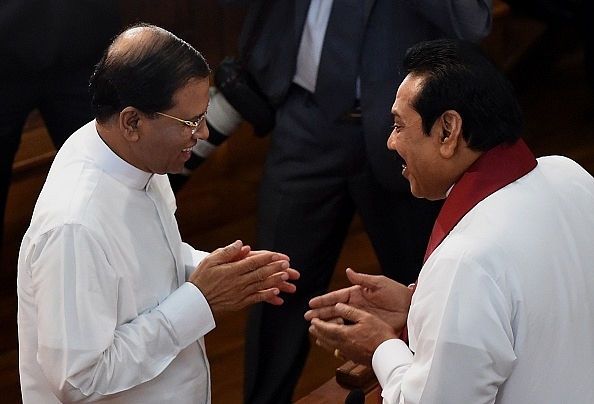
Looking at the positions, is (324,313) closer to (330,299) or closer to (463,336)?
(330,299)

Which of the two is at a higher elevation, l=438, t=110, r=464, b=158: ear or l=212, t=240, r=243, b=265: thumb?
l=438, t=110, r=464, b=158: ear

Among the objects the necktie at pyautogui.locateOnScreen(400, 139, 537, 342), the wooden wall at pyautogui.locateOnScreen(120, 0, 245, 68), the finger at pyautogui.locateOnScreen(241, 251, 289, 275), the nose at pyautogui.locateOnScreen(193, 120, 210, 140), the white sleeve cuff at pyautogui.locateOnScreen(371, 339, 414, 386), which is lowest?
the wooden wall at pyautogui.locateOnScreen(120, 0, 245, 68)

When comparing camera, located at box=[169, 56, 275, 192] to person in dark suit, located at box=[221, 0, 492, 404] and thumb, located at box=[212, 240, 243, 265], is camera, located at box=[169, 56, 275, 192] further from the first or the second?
thumb, located at box=[212, 240, 243, 265]

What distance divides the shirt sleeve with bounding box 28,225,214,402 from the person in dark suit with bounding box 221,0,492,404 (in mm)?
1059

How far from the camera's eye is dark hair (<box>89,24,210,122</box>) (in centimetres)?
227

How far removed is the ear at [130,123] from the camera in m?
2.29

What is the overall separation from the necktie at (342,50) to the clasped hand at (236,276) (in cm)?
77

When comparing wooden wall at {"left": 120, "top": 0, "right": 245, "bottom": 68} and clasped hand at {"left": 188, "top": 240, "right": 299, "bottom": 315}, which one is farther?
wooden wall at {"left": 120, "top": 0, "right": 245, "bottom": 68}

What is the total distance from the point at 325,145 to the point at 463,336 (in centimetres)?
134

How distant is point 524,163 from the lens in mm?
2182

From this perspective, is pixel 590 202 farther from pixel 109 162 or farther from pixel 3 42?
pixel 3 42

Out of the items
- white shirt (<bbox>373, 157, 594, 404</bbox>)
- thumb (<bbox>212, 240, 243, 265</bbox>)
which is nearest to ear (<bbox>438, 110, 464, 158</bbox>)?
white shirt (<bbox>373, 157, 594, 404</bbox>)

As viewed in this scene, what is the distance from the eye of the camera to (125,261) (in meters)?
2.33

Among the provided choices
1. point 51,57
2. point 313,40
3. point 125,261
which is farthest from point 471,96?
point 51,57
